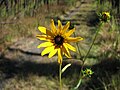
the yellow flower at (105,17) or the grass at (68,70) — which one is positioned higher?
the yellow flower at (105,17)

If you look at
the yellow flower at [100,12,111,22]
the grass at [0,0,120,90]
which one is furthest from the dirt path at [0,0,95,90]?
the yellow flower at [100,12,111,22]

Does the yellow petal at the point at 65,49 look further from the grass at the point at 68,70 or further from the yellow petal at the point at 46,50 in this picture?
the grass at the point at 68,70

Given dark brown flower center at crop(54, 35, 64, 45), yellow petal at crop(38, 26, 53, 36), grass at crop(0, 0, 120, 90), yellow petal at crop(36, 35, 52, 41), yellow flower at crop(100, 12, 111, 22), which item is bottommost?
grass at crop(0, 0, 120, 90)

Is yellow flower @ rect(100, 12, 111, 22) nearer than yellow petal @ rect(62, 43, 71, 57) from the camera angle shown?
No

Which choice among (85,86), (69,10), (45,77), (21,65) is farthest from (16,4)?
(85,86)

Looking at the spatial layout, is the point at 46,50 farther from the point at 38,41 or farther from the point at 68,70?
the point at 38,41

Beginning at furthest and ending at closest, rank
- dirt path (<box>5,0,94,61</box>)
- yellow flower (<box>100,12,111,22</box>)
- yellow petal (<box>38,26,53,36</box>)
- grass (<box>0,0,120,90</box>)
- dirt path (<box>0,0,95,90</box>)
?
dirt path (<box>5,0,94,61</box>)
dirt path (<box>0,0,95,90</box>)
grass (<box>0,0,120,90</box>)
yellow flower (<box>100,12,111,22</box>)
yellow petal (<box>38,26,53,36</box>)

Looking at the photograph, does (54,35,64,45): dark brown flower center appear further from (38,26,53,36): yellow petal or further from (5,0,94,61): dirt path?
(5,0,94,61): dirt path

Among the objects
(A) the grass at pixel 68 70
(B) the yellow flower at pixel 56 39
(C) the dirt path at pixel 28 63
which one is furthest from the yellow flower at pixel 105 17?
(C) the dirt path at pixel 28 63

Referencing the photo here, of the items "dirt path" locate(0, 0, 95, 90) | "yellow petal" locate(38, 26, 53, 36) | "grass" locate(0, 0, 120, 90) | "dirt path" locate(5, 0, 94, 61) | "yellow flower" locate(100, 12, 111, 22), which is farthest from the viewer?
"dirt path" locate(5, 0, 94, 61)

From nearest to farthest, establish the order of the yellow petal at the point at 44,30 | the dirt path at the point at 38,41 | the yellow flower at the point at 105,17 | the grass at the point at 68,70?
the yellow petal at the point at 44,30
the yellow flower at the point at 105,17
the grass at the point at 68,70
the dirt path at the point at 38,41

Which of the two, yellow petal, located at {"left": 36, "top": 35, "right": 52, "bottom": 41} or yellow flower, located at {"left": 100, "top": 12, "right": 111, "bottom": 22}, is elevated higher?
yellow flower, located at {"left": 100, "top": 12, "right": 111, "bottom": 22}

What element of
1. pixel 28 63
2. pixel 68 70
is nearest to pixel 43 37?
pixel 68 70
